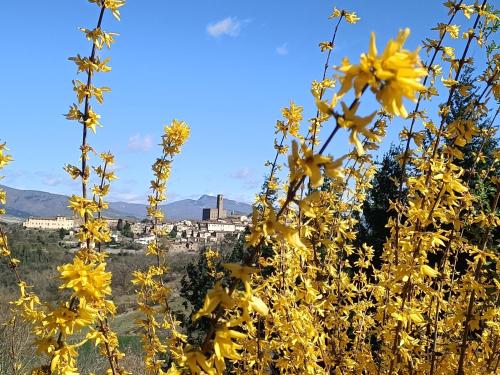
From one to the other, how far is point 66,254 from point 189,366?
46.4 m

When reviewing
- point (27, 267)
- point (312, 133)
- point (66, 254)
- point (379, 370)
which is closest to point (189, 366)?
point (379, 370)

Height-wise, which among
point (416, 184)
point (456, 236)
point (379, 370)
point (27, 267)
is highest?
point (416, 184)

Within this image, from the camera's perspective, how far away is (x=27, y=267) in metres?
38.6

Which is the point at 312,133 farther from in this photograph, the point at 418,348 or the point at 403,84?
the point at 403,84

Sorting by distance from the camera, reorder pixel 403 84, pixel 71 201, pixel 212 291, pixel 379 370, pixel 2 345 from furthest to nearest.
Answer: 1. pixel 2 345
2. pixel 379 370
3. pixel 71 201
4. pixel 212 291
5. pixel 403 84

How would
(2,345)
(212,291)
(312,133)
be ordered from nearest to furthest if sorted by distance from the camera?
(212,291) → (312,133) → (2,345)

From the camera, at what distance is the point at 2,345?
9547 millimetres

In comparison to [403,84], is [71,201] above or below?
below

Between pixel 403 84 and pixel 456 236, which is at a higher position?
pixel 403 84

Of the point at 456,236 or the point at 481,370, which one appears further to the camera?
the point at 481,370

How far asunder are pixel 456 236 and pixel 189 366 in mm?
2171

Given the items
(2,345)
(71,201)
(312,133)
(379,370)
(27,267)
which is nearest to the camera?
(71,201)

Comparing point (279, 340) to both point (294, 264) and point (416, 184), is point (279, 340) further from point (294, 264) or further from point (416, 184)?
point (416, 184)

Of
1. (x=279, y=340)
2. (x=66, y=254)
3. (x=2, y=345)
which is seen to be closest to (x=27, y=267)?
(x=66, y=254)
